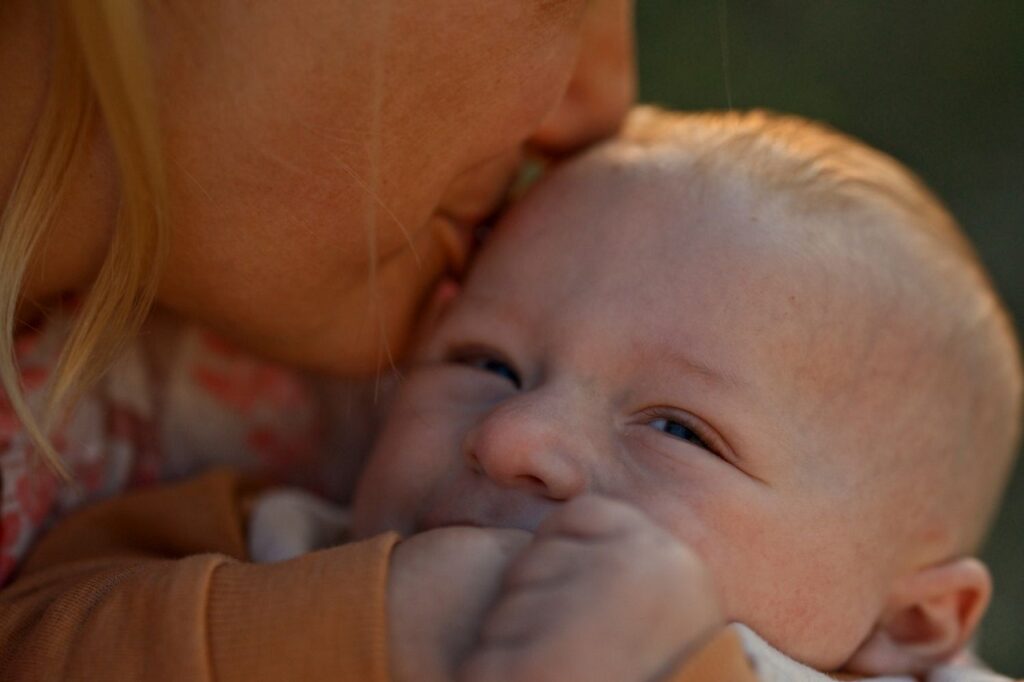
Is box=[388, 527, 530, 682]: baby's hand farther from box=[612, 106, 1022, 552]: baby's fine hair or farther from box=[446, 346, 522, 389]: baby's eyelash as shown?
box=[612, 106, 1022, 552]: baby's fine hair

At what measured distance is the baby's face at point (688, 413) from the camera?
1.31 m

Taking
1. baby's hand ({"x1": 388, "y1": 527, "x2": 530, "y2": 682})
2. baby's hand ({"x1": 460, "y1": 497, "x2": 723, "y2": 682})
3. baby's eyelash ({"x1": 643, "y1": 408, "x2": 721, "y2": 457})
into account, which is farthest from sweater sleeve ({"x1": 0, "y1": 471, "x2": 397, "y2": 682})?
baby's eyelash ({"x1": 643, "y1": 408, "x2": 721, "y2": 457})

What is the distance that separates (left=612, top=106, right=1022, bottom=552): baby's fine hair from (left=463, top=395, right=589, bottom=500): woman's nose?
389 mm

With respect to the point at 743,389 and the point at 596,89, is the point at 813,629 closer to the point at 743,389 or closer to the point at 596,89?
the point at 743,389

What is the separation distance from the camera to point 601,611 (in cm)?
101

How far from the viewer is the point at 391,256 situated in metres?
1.56

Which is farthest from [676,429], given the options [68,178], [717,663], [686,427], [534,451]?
[68,178]

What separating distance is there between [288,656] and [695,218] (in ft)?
2.31

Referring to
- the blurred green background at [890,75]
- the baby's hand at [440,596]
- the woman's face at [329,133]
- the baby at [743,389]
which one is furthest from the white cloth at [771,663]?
the blurred green background at [890,75]

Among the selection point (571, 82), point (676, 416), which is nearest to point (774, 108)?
point (571, 82)

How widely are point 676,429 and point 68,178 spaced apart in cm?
70

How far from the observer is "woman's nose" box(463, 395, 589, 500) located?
4.15 feet

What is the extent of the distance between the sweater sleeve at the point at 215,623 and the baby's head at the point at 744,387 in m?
0.23

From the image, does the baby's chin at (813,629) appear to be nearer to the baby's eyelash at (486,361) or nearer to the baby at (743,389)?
the baby at (743,389)
